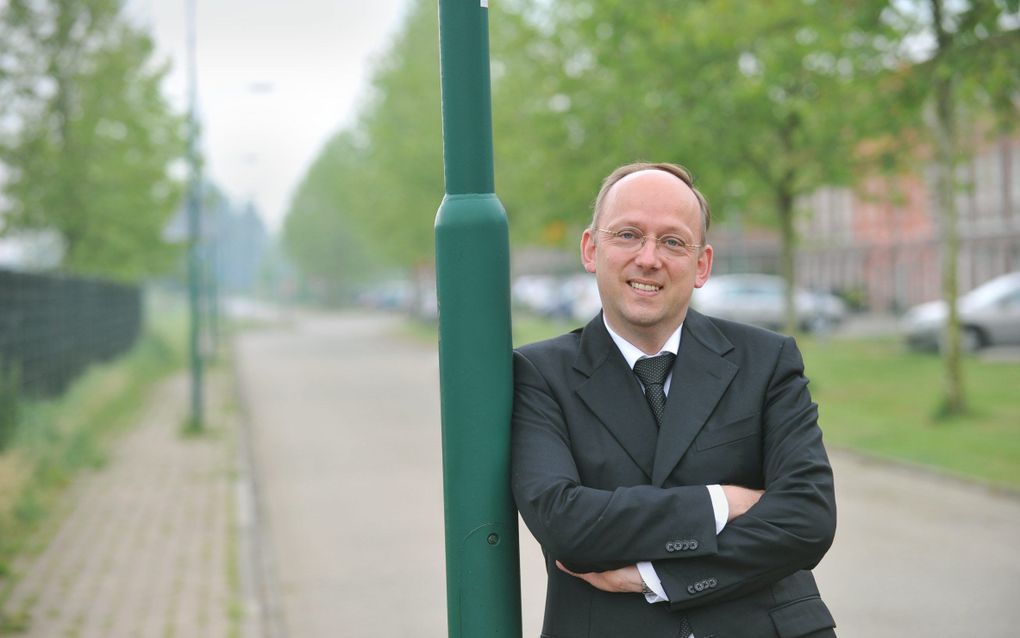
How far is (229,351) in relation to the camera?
131 feet

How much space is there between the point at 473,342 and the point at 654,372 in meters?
0.40

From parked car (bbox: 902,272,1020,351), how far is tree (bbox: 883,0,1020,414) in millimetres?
8474

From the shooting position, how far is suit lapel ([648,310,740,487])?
256 cm

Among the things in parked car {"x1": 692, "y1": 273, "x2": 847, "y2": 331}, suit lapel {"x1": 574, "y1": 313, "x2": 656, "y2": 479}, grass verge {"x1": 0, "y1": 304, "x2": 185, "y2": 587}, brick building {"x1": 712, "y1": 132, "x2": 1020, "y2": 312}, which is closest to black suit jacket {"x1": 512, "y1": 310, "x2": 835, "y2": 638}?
suit lapel {"x1": 574, "y1": 313, "x2": 656, "y2": 479}

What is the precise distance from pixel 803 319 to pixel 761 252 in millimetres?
29128

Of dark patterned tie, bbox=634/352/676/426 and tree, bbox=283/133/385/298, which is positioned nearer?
dark patterned tie, bbox=634/352/676/426

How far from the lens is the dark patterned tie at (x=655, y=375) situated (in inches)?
104

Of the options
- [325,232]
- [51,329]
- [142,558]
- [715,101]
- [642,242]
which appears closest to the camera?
[642,242]

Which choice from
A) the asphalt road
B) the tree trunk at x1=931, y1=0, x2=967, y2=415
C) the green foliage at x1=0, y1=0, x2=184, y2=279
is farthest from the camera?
the green foliage at x1=0, y1=0, x2=184, y2=279

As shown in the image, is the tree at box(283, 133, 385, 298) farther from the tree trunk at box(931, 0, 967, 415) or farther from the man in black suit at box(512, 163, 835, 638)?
the man in black suit at box(512, 163, 835, 638)

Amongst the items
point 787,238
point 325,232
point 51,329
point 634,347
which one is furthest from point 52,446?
point 325,232

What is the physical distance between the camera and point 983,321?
23562 mm

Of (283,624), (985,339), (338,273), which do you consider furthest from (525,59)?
(338,273)

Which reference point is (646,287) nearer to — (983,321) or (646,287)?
(646,287)
